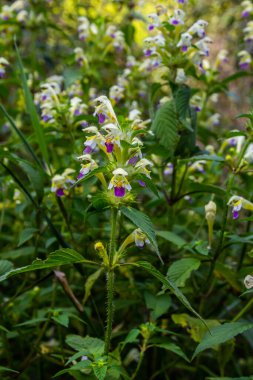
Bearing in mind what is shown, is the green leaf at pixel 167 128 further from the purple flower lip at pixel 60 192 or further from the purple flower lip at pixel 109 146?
the purple flower lip at pixel 109 146

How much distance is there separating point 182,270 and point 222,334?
0.85 ft

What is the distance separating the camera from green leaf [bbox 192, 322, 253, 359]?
136 cm

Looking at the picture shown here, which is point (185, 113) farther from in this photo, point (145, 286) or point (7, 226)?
point (7, 226)

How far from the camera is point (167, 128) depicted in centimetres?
183

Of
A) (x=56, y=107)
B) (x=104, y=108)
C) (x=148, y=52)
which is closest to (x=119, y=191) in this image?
(x=104, y=108)

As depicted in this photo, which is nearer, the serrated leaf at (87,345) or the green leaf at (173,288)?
the green leaf at (173,288)

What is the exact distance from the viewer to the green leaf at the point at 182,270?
1569 millimetres

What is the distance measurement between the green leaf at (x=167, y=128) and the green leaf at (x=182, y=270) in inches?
16.2

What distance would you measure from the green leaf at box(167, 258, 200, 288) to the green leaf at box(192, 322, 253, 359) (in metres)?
0.19

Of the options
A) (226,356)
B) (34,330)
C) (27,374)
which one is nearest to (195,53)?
(226,356)

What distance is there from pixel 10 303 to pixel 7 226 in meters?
0.86

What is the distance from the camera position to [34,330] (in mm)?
2012

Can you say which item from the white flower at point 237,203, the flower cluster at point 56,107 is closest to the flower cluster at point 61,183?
the flower cluster at point 56,107

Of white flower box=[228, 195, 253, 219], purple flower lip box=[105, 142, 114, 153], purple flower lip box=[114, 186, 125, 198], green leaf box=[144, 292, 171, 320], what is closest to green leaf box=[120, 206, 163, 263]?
purple flower lip box=[114, 186, 125, 198]
